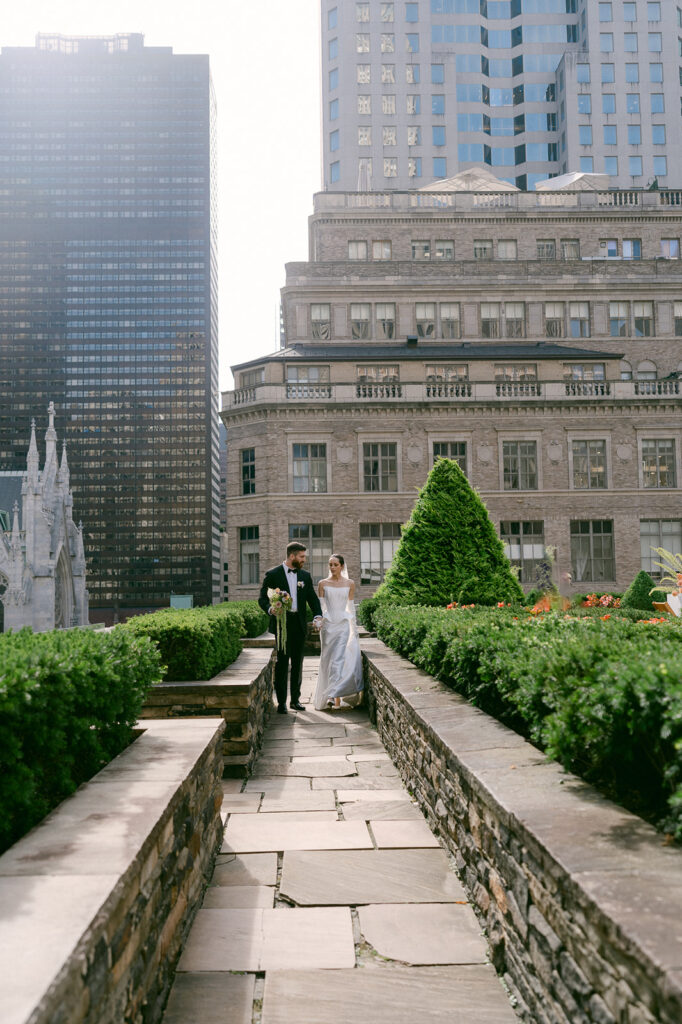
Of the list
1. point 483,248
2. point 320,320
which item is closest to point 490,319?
point 483,248

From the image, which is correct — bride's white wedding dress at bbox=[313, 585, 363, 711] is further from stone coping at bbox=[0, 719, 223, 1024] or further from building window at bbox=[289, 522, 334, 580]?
building window at bbox=[289, 522, 334, 580]

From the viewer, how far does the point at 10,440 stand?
158875 millimetres

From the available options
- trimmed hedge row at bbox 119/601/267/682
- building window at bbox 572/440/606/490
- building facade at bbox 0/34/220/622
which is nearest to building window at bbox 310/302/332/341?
building window at bbox 572/440/606/490

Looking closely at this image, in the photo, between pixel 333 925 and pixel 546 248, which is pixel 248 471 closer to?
pixel 546 248

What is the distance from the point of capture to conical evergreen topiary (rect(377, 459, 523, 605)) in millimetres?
15242

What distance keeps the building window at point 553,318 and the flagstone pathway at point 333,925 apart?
39691 mm

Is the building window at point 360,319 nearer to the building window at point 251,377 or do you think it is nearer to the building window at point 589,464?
the building window at point 251,377

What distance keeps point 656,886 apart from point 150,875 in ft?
6.79

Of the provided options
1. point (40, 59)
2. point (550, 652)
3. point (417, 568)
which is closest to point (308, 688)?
point (417, 568)

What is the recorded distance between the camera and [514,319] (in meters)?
42.5

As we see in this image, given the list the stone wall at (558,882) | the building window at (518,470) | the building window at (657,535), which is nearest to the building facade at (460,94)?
the building window at (518,470)

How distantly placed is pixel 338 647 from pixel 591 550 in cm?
2776

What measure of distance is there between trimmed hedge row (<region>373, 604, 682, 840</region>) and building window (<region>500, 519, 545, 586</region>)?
99.7 feet

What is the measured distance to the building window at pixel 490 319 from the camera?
4241 centimetres
